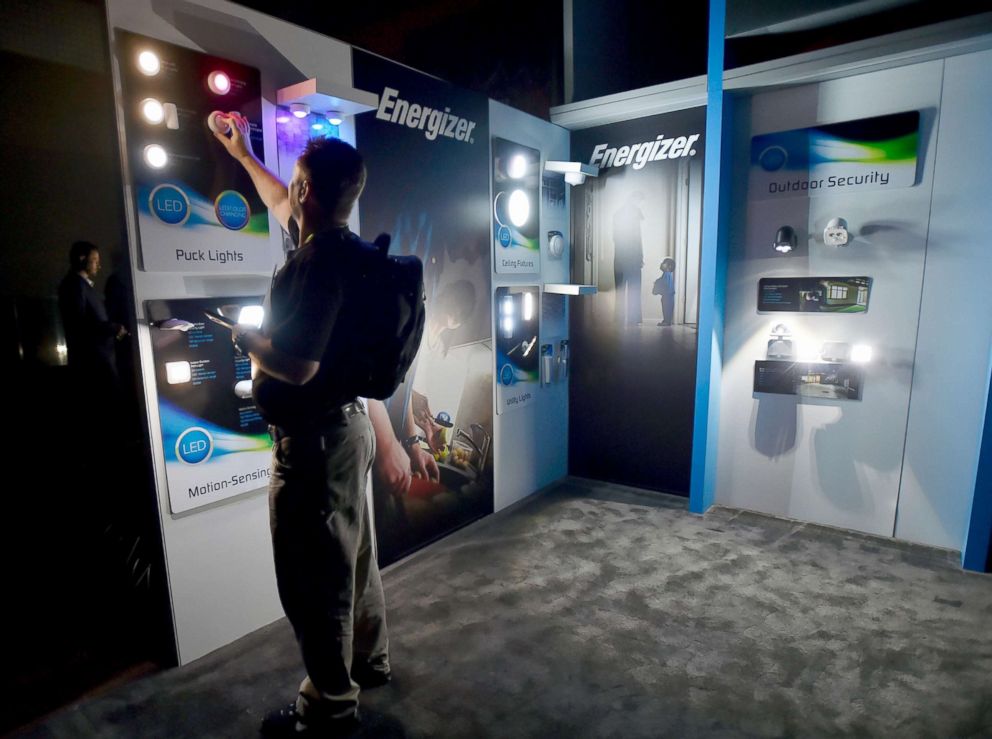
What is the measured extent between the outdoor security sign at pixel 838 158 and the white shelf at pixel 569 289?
3.82ft

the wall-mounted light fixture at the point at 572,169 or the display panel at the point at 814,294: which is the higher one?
the wall-mounted light fixture at the point at 572,169

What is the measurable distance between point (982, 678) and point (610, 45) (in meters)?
4.26

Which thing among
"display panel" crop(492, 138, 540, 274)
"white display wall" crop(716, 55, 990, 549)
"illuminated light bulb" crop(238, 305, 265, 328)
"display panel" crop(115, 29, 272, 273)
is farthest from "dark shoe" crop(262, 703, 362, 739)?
"white display wall" crop(716, 55, 990, 549)

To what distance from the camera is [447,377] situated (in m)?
3.52

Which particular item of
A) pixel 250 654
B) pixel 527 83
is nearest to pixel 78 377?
pixel 250 654

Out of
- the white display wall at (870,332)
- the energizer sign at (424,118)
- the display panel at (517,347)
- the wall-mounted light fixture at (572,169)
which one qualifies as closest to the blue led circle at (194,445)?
the energizer sign at (424,118)

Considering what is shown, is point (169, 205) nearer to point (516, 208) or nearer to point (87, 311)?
point (87, 311)

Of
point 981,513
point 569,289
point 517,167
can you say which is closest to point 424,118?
point 517,167

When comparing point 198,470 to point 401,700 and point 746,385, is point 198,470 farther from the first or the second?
point 746,385

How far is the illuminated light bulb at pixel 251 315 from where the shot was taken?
8.13 feet

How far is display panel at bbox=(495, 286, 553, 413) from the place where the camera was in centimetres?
389

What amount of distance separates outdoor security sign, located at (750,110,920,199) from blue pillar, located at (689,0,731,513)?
0.24 metres

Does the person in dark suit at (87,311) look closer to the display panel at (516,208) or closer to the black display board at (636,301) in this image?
the display panel at (516,208)

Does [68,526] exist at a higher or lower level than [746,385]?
lower
